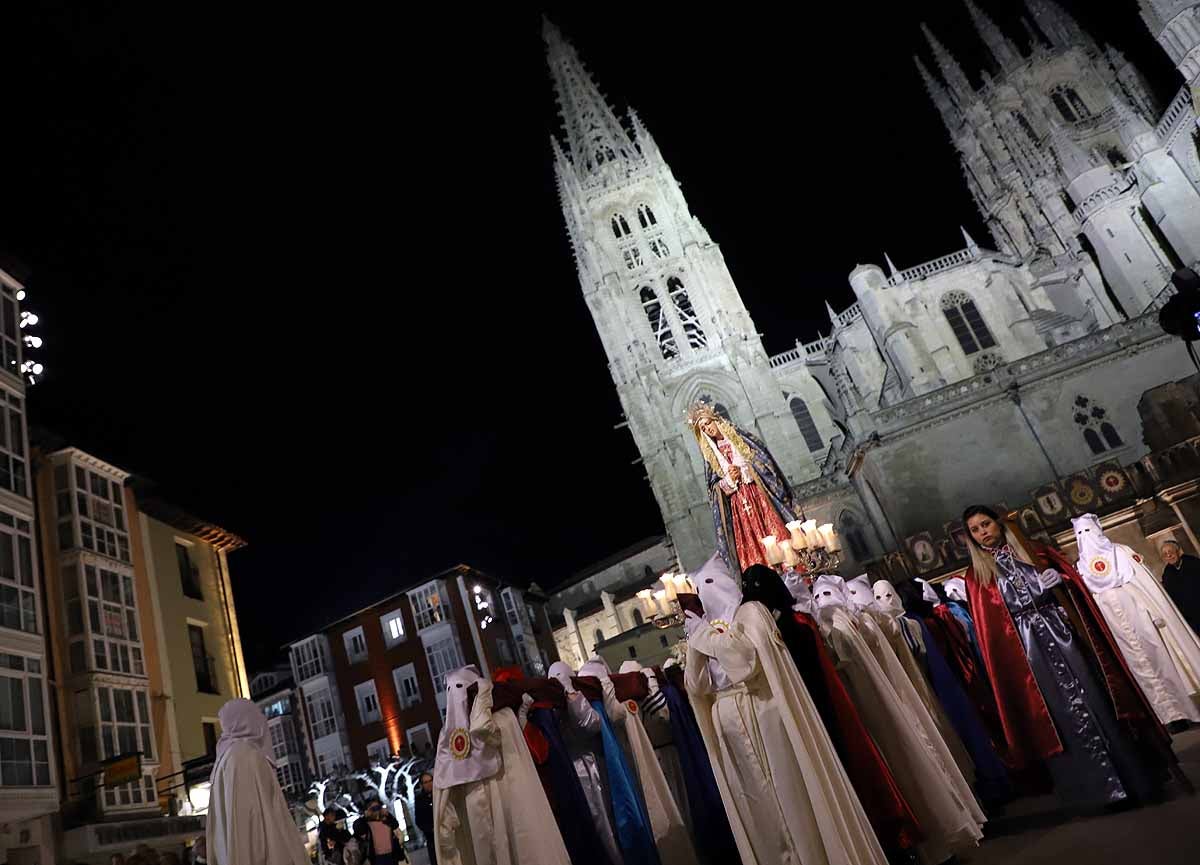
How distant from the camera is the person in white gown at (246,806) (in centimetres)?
531

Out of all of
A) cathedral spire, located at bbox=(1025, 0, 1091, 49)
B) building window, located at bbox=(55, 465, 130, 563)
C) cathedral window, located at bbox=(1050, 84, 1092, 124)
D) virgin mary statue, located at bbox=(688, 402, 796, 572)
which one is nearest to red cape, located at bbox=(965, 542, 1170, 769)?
virgin mary statue, located at bbox=(688, 402, 796, 572)

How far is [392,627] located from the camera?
37094 mm

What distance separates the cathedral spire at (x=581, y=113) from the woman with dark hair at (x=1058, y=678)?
51.4 metres

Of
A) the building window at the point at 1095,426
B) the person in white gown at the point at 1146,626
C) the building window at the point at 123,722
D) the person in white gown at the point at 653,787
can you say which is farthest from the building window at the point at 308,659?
the person in white gown at the point at 1146,626

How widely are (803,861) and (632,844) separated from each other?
2172 millimetres

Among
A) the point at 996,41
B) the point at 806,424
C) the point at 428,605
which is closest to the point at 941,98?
the point at 996,41

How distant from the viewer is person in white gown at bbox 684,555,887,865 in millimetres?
4488

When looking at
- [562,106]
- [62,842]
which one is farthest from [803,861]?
[562,106]

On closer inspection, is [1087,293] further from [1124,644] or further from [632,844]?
[632,844]

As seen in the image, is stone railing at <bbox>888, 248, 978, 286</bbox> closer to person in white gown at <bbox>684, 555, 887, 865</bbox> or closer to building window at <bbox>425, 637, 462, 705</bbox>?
building window at <bbox>425, 637, 462, 705</bbox>

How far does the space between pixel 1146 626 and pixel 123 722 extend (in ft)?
63.1

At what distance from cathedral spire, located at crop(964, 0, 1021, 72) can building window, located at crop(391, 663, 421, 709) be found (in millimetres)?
50870

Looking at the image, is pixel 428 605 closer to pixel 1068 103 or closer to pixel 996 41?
pixel 1068 103

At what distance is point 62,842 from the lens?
49.2ft
